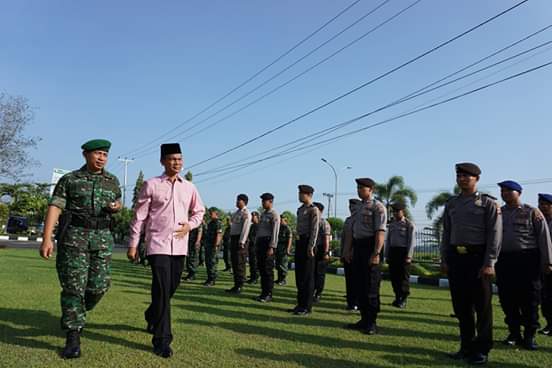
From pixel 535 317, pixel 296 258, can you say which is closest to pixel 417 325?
pixel 535 317

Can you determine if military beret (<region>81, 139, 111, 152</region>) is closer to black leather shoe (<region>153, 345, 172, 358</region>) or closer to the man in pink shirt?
the man in pink shirt

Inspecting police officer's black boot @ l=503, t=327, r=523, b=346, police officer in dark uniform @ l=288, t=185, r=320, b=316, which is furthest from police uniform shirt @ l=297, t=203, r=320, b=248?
police officer's black boot @ l=503, t=327, r=523, b=346

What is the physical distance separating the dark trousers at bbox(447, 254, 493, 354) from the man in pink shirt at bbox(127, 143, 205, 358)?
2620 millimetres

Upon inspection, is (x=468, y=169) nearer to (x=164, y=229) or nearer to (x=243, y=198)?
(x=164, y=229)

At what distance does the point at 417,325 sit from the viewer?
616 centimetres

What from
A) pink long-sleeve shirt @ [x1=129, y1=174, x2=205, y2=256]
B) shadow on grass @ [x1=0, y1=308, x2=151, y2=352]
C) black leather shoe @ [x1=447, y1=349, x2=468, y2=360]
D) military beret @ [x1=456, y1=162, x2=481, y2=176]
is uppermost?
military beret @ [x1=456, y1=162, x2=481, y2=176]

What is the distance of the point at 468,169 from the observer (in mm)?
4621

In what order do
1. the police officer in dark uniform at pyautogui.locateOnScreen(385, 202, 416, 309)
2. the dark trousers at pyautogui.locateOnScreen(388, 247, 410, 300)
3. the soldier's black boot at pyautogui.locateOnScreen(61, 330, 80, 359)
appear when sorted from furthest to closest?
the police officer in dark uniform at pyautogui.locateOnScreen(385, 202, 416, 309) < the dark trousers at pyautogui.locateOnScreen(388, 247, 410, 300) < the soldier's black boot at pyautogui.locateOnScreen(61, 330, 80, 359)

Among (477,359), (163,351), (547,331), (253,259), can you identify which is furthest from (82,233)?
(253,259)

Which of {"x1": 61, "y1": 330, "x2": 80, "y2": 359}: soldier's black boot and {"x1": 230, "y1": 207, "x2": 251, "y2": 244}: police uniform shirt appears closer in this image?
{"x1": 61, "y1": 330, "x2": 80, "y2": 359}: soldier's black boot

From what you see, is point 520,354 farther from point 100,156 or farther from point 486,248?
point 100,156

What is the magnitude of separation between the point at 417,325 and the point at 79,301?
4201 mm

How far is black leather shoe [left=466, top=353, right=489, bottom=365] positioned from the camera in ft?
14.0

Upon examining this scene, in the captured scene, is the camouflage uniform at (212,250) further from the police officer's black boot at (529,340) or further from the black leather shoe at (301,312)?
the police officer's black boot at (529,340)
